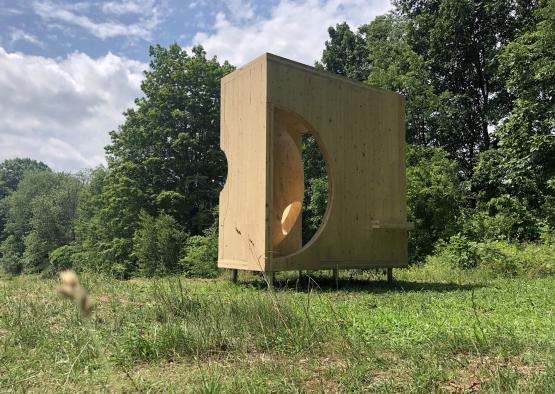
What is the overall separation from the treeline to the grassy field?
5.48 meters

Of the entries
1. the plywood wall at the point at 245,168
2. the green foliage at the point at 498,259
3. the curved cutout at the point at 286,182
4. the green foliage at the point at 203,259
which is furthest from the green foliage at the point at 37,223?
the green foliage at the point at 498,259

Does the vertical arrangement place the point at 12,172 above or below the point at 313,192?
above

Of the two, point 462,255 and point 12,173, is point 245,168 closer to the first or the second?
point 462,255

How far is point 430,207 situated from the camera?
16.9m

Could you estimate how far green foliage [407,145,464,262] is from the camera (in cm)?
1645

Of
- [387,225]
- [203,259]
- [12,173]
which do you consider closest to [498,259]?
[387,225]

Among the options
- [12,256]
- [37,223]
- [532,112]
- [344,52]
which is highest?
[344,52]

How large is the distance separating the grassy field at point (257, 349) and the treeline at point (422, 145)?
18.0 feet

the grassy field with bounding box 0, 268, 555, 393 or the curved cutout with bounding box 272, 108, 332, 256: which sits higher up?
the curved cutout with bounding box 272, 108, 332, 256

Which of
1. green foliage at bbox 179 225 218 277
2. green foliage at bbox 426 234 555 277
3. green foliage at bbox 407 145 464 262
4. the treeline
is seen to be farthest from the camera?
green foliage at bbox 407 145 464 262

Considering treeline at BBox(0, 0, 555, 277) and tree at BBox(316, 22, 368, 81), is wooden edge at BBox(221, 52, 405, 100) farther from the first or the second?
tree at BBox(316, 22, 368, 81)

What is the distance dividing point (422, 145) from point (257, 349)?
64.5ft

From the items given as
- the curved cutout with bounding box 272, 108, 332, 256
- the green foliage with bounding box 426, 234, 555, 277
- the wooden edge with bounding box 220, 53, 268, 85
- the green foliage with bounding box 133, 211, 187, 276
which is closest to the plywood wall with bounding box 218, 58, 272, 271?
the wooden edge with bounding box 220, 53, 268, 85

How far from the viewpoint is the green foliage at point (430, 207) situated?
54.0 ft
